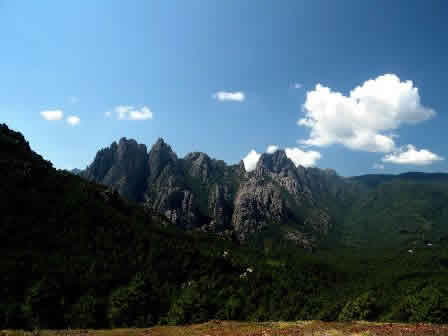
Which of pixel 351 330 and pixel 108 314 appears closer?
pixel 351 330

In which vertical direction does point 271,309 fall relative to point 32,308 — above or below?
below

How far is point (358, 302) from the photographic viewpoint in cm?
13738

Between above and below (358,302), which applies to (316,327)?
above

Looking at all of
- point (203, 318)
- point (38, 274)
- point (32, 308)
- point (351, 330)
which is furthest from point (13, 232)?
point (351, 330)

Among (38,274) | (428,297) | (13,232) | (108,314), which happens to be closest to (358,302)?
(428,297)

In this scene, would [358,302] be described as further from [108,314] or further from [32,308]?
[32,308]

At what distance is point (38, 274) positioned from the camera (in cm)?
15012

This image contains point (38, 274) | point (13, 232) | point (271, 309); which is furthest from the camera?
point (13, 232)

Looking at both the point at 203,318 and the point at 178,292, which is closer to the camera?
the point at 203,318

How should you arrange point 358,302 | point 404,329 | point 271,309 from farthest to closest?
point 271,309 < point 358,302 < point 404,329

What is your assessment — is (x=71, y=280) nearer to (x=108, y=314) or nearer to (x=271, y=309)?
(x=108, y=314)

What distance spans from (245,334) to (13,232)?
648ft

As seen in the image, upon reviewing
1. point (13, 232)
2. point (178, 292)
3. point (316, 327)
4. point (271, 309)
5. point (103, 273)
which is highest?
point (13, 232)

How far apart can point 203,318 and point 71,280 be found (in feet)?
245
